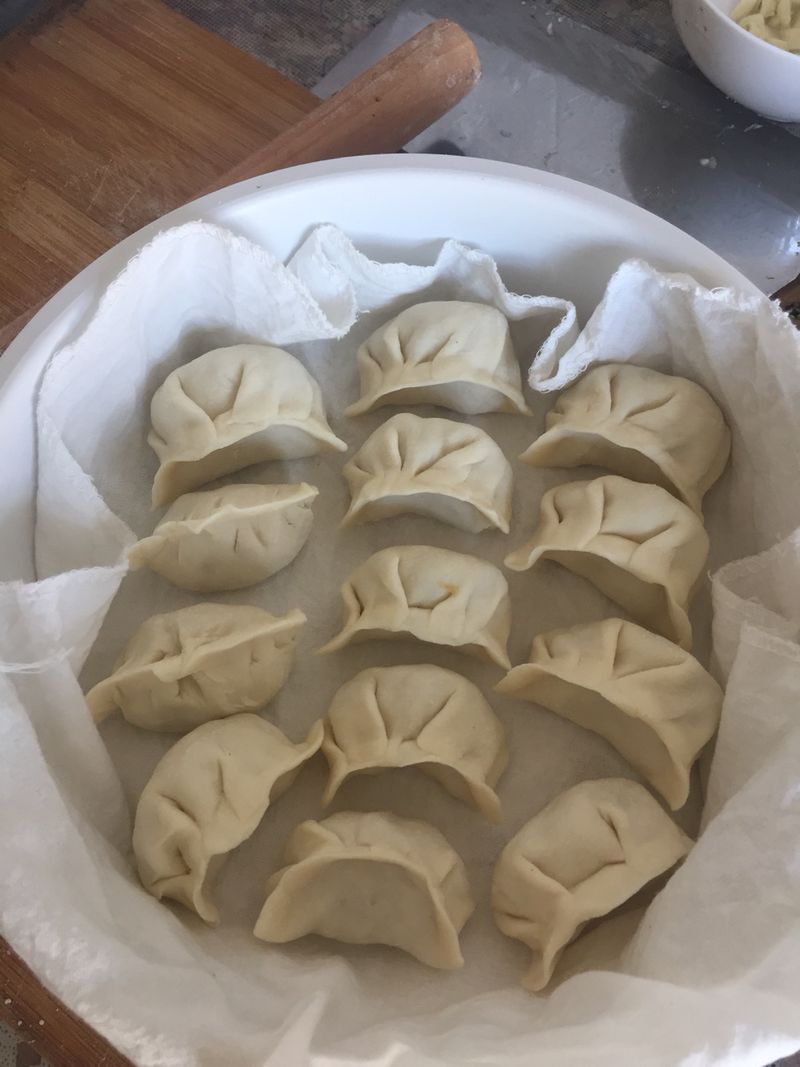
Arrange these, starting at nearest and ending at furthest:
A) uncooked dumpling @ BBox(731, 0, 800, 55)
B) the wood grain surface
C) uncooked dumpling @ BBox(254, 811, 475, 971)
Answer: uncooked dumpling @ BBox(254, 811, 475, 971), the wood grain surface, uncooked dumpling @ BBox(731, 0, 800, 55)

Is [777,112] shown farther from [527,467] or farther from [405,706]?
[405,706]

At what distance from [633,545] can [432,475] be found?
0.18 meters

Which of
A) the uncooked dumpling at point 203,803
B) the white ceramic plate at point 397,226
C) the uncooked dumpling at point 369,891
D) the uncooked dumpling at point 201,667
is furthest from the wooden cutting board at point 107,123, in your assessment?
the uncooked dumpling at point 369,891

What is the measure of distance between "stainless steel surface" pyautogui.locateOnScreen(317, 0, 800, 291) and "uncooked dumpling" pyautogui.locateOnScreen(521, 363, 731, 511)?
326 millimetres

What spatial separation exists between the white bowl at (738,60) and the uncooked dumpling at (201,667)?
29.0 inches

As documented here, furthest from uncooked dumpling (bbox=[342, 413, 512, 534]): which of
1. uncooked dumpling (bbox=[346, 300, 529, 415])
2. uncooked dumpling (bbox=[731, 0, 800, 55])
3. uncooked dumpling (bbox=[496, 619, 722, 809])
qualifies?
uncooked dumpling (bbox=[731, 0, 800, 55])

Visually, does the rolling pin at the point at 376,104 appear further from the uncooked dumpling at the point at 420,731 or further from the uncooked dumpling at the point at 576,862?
the uncooked dumpling at the point at 576,862

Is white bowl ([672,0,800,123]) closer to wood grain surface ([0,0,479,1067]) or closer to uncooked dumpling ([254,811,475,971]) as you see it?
wood grain surface ([0,0,479,1067])

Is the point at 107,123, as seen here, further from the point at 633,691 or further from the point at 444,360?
the point at 633,691

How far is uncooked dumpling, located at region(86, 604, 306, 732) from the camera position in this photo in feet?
2.44

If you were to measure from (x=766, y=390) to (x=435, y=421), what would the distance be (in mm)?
283

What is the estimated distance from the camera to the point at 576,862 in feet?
2.30

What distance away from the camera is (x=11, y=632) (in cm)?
66

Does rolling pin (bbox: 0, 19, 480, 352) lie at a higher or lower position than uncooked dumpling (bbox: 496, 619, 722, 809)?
higher
